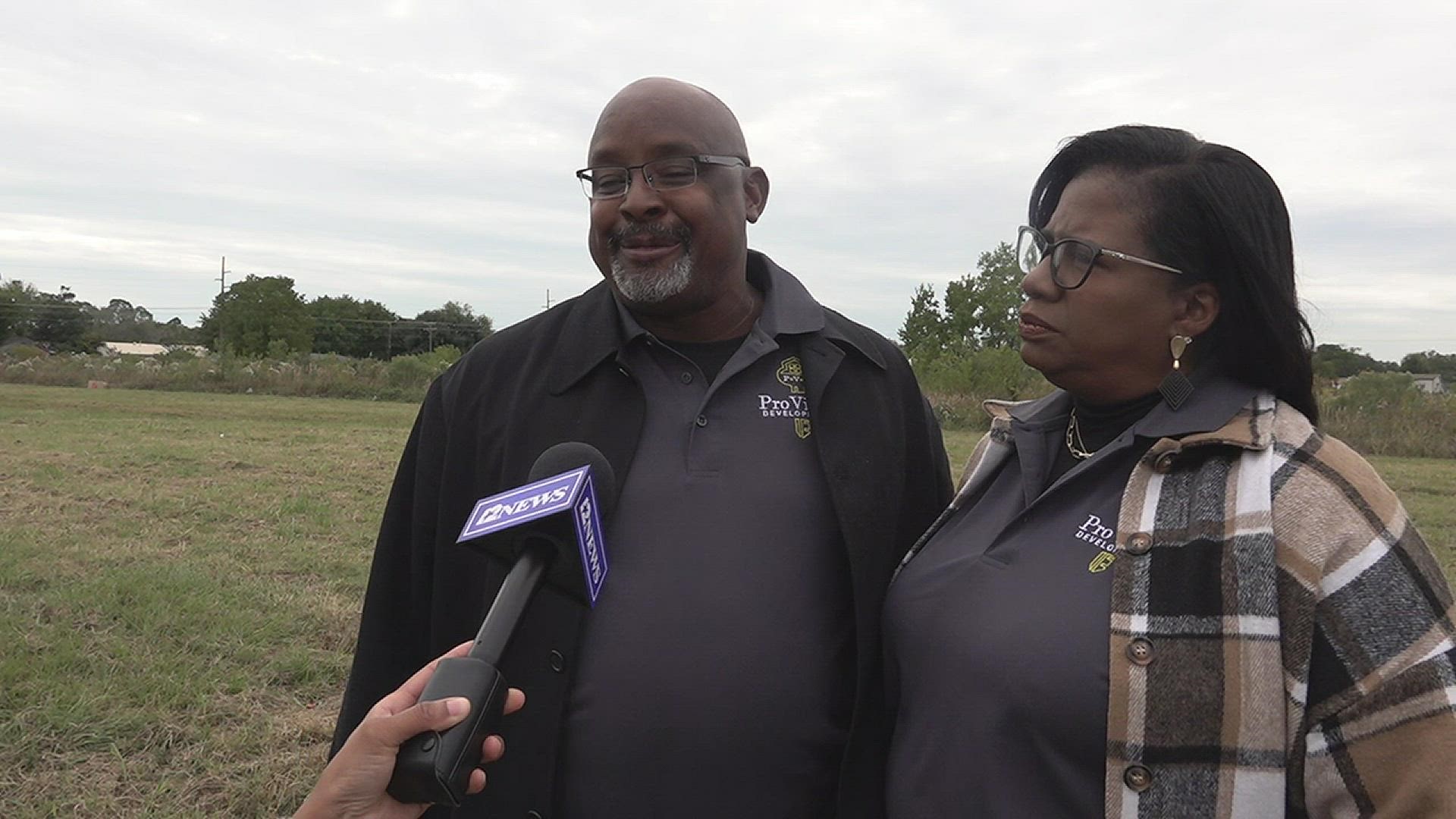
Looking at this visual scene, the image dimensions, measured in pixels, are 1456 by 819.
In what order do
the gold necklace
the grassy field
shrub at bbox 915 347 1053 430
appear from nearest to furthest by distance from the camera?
the gold necklace, the grassy field, shrub at bbox 915 347 1053 430

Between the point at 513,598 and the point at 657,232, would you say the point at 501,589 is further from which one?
the point at 657,232

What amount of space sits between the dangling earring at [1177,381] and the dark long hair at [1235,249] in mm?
74

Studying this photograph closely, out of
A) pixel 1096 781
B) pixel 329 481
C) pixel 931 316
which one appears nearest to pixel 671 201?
pixel 1096 781

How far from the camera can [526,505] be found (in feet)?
5.28

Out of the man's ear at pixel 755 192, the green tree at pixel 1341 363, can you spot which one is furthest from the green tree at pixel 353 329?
the man's ear at pixel 755 192

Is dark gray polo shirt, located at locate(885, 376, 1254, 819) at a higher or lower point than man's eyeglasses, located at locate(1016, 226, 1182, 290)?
lower


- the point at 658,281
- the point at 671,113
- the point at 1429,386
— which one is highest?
the point at 1429,386

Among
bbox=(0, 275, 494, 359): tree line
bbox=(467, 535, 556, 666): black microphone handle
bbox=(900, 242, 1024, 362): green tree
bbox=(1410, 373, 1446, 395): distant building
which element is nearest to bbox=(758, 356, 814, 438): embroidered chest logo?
bbox=(467, 535, 556, 666): black microphone handle

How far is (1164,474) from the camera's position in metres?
2.12

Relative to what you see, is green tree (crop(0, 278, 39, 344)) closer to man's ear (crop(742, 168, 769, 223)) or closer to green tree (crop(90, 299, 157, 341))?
green tree (crop(90, 299, 157, 341))

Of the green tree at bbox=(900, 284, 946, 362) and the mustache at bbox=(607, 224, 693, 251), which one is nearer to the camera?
the mustache at bbox=(607, 224, 693, 251)

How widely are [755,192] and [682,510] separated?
1.09 metres

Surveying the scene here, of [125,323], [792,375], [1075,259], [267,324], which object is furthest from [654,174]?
[125,323]

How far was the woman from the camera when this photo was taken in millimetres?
1804
